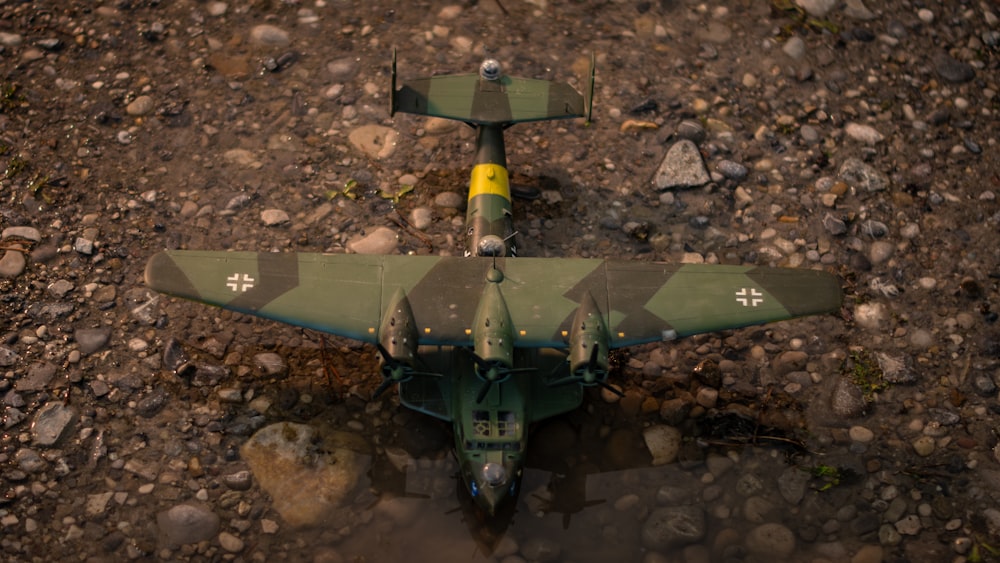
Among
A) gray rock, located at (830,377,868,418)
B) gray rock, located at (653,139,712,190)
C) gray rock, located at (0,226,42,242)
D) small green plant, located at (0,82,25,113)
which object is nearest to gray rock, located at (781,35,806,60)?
gray rock, located at (653,139,712,190)

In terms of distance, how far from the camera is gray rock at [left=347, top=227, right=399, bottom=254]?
64.4 ft

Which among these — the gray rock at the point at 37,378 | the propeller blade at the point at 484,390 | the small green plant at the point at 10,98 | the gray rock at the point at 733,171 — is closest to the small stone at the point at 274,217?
the gray rock at the point at 37,378

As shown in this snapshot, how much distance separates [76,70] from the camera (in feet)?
72.9

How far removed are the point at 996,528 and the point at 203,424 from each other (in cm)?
1474

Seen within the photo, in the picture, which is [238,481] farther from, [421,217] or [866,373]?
[866,373]

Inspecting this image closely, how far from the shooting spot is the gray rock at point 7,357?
701 inches

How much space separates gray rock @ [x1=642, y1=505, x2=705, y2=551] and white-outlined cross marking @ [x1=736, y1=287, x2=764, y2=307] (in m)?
3.88

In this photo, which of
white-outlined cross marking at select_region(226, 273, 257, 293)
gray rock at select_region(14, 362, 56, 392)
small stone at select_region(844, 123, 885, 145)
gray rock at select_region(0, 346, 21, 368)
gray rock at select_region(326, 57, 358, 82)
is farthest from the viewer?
gray rock at select_region(326, 57, 358, 82)

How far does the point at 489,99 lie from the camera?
19.0 m

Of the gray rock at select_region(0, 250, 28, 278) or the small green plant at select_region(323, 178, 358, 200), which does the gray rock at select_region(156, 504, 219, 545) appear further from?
the small green plant at select_region(323, 178, 358, 200)

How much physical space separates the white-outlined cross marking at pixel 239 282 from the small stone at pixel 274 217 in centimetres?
406

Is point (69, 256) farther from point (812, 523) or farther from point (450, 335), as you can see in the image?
point (812, 523)

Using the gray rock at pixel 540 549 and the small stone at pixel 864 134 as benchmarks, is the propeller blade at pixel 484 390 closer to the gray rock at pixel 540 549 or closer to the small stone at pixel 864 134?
the gray rock at pixel 540 549

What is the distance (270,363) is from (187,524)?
3.46 m
